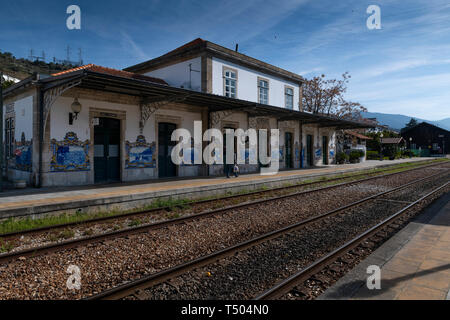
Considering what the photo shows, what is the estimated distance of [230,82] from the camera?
61.0ft

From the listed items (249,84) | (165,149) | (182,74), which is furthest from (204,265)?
(249,84)

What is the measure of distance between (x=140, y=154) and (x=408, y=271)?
11643 millimetres

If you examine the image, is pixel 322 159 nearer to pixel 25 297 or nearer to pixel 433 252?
pixel 433 252

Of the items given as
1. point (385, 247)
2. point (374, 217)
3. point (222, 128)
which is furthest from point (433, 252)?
point (222, 128)

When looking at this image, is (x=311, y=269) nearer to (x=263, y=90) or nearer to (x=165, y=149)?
(x=165, y=149)

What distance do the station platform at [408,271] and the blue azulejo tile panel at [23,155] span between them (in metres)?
11.9

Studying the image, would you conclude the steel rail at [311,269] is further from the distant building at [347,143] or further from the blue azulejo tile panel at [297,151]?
the distant building at [347,143]

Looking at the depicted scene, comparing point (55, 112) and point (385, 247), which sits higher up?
point (55, 112)

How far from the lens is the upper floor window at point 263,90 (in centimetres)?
2089

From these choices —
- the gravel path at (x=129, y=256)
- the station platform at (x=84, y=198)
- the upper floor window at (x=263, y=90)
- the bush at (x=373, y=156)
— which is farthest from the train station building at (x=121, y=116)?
the bush at (x=373, y=156)

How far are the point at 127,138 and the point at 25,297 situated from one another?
32.2 feet

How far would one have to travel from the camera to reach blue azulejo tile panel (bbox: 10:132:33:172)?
11180 mm

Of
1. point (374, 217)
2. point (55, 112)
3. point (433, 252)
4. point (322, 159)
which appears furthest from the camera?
point (322, 159)

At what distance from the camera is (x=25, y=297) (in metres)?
3.67
